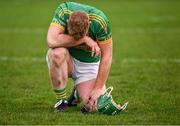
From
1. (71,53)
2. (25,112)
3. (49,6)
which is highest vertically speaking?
(71,53)

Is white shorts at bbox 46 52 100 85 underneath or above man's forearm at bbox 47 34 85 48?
underneath

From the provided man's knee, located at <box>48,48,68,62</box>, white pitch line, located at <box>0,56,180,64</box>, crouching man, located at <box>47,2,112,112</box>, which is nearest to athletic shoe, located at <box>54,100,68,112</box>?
crouching man, located at <box>47,2,112,112</box>

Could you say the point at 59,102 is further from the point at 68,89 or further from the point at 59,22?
the point at 68,89

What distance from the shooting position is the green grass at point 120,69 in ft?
31.2

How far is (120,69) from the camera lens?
565 inches

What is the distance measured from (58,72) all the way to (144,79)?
11.8 ft

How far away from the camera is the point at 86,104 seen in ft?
32.4

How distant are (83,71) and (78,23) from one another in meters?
1.32

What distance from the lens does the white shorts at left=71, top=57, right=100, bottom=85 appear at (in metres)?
10.3

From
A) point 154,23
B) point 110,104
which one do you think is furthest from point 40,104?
point 154,23

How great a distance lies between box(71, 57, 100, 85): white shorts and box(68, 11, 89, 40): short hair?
103 centimetres

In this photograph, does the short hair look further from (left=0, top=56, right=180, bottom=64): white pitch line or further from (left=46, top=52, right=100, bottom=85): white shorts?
(left=0, top=56, right=180, bottom=64): white pitch line

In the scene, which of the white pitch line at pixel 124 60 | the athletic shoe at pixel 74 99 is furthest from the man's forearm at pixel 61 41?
the white pitch line at pixel 124 60

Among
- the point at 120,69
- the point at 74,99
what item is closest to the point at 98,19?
the point at 74,99
